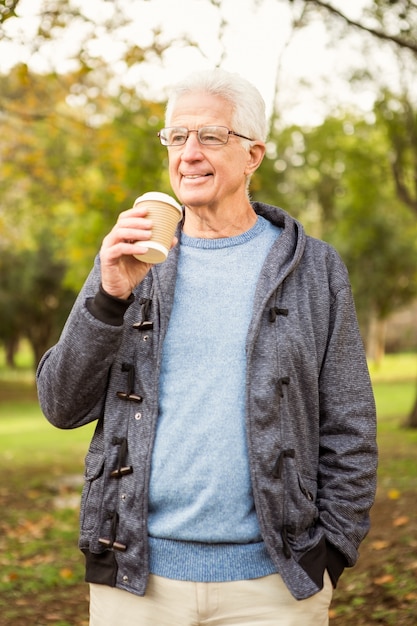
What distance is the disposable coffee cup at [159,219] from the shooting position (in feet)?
7.41

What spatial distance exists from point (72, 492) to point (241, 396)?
30.2 feet

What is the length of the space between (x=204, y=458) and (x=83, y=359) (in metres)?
0.45

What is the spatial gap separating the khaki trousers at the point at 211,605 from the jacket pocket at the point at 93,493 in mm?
208

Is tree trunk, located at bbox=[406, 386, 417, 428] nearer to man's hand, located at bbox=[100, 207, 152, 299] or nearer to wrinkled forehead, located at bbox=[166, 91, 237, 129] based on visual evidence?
wrinkled forehead, located at bbox=[166, 91, 237, 129]

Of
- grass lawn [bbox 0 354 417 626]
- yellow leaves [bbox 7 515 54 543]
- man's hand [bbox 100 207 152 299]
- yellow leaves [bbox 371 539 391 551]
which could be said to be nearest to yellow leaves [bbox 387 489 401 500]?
grass lawn [bbox 0 354 417 626]

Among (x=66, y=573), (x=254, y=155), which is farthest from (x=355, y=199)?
(x=254, y=155)

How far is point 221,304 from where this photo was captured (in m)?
2.54

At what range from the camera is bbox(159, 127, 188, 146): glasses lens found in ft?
8.56

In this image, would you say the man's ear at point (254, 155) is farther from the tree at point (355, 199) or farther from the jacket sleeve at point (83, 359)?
the tree at point (355, 199)

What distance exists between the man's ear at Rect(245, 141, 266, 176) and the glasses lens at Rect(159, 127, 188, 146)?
26 centimetres

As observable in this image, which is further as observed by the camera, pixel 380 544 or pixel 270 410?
pixel 380 544

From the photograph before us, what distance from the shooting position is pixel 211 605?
7.74 feet

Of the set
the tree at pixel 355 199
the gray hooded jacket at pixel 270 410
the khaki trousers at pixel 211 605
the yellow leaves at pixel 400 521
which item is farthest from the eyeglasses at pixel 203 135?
the tree at pixel 355 199

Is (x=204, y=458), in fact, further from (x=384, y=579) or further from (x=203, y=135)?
(x=384, y=579)
